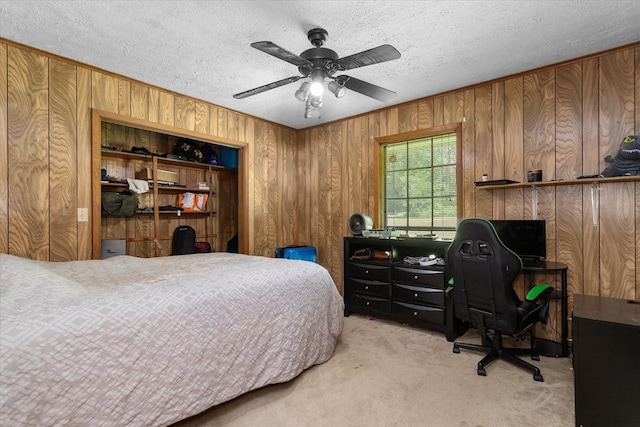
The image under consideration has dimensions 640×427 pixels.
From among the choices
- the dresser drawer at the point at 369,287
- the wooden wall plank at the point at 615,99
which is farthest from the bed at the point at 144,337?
the wooden wall plank at the point at 615,99

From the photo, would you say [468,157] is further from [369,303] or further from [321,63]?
[321,63]

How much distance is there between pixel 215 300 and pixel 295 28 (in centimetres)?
195

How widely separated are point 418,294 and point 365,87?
2.10m

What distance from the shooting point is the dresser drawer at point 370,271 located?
11.7ft

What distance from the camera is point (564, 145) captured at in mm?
2879

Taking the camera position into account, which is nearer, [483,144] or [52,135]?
[52,135]

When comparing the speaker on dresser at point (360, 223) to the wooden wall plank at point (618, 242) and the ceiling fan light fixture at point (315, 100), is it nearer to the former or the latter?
the ceiling fan light fixture at point (315, 100)

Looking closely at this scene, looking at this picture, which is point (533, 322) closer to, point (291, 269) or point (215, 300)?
point (291, 269)

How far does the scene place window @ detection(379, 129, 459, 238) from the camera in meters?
3.68

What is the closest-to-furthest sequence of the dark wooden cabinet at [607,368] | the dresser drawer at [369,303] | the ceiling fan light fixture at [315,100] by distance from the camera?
the dark wooden cabinet at [607,368]
the ceiling fan light fixture at [315,100]
the dresser drawer at [369,303]

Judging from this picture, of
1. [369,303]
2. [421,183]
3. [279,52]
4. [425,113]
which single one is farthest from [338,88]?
[369,303]

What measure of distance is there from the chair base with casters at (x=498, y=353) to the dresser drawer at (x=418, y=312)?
36 cm

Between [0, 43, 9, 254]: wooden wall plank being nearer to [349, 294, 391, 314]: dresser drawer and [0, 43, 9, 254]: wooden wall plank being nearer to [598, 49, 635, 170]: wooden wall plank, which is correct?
[349, 294, 391, 314]: dresser drawer

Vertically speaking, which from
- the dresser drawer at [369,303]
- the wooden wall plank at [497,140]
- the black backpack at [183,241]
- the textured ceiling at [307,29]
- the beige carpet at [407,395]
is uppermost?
the textured ceiling at [307,29]
